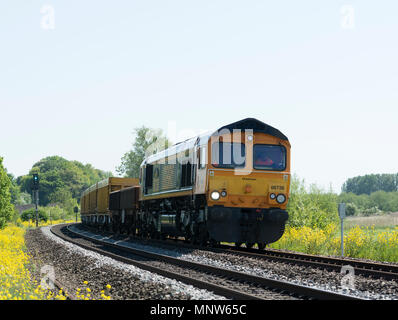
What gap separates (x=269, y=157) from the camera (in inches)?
690

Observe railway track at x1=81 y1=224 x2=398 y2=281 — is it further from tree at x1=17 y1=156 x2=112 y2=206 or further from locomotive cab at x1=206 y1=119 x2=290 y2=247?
tree at x1=17 y1=156 x2=112 y2=206

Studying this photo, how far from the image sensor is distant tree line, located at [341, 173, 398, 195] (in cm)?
17912

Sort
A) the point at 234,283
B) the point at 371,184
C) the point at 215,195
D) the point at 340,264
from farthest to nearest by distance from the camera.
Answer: the point at 371,184 < the point at 215,195 < the point at 340,264 < the point at 234,283

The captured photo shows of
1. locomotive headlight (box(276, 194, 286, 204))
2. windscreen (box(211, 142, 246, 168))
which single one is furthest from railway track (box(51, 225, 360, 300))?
locomotive headlight (box(276, 194, 286, 204))

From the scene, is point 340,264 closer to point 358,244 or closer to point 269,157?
point 358,244

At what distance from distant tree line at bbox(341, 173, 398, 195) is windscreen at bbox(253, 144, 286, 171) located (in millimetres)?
170338

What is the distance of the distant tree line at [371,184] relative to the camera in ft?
588

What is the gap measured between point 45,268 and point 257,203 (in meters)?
6.70

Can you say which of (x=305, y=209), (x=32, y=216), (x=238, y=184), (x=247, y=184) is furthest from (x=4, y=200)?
(x=32, y=216)

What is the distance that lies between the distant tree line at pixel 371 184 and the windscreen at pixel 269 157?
17034 centimetres

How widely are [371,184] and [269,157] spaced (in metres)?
176

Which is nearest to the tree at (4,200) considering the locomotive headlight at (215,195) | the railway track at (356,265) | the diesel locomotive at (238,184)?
the diesel locomotive at (238,184)
